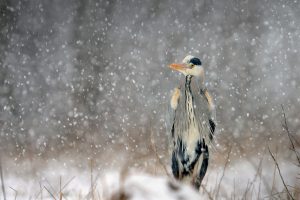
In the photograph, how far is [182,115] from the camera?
304 cm

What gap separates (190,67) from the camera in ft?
10.3

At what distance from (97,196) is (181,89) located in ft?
5.63

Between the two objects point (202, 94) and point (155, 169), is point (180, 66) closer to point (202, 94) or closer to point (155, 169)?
point (202, 94)

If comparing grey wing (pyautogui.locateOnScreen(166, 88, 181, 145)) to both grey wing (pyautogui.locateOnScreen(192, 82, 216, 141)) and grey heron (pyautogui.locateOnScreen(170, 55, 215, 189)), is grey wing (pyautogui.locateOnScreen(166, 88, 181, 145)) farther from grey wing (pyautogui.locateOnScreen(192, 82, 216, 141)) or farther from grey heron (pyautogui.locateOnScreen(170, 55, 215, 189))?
grey wing (pyautogui.locateOnScreen(192, 82, 216, 141))

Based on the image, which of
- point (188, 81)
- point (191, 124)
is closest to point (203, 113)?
point (191, 124)

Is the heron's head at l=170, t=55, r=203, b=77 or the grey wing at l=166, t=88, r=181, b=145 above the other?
the heron's head at l=170, t=55, r=203, b=77

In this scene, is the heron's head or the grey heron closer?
the grey heron

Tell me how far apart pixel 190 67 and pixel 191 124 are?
437 millimetres

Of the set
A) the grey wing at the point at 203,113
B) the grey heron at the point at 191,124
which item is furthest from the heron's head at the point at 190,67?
the grey wing at the point at 203,113

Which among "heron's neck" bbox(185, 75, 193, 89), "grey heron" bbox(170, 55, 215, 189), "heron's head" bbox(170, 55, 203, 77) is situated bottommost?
"grey heron" bbox(170, 55, 215, 189)

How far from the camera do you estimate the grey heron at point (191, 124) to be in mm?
2826

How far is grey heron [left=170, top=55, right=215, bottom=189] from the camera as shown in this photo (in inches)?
111

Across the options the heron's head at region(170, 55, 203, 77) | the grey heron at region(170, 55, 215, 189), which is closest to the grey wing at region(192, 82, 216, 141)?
the grey heron at region(170, 55, 215, 189)

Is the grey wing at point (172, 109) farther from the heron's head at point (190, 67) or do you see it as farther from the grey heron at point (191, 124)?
the heron's head at point (190, 67)
